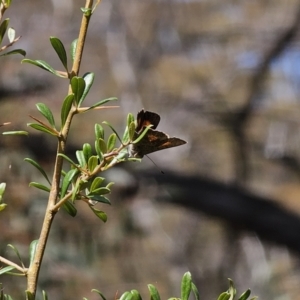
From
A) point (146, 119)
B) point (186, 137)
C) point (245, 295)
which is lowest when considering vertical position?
point (186, 137)

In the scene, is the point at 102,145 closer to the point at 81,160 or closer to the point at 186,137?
the point at 81,160

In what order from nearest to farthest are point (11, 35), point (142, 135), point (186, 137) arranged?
1. point (142, 135)
2. point (11, 35)
3. point (186, 137)

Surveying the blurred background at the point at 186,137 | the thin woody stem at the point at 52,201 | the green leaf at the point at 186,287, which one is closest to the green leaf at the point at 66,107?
the thin woody stem at the point at 52,201

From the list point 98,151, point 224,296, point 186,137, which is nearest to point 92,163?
point 98,151

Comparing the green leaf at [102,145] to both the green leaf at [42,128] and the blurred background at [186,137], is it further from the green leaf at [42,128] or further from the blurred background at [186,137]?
the blurred background at [186,137]

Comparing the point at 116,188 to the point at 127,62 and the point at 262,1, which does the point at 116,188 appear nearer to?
the point at 127,62

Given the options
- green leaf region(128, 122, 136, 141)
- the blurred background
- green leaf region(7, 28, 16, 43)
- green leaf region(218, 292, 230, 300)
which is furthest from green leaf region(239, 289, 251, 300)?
the blurred background

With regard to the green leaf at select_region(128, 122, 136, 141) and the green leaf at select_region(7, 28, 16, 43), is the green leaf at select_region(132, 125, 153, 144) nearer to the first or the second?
the green leaf at select_region(128, 122, 136, 141)
